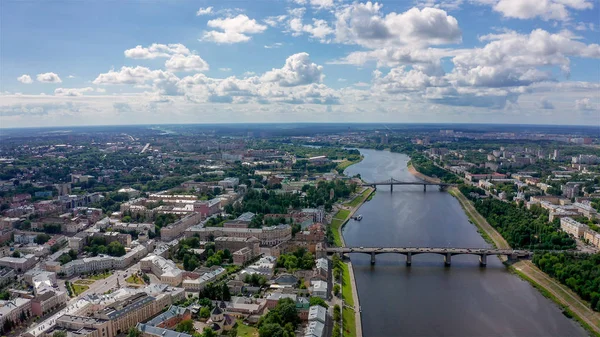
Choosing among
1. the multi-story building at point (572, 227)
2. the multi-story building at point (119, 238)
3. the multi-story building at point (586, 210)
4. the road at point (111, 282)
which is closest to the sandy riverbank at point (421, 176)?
the multi-story building at point (586, 210)

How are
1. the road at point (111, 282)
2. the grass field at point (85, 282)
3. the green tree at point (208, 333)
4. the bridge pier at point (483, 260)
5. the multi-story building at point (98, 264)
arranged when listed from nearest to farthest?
the green tree at point (208, 333)
the road at point (111, 282)
the grass field at point (85, 282)
the multi-story building at point (98, 264)
the bridge pier at point (483, 260)

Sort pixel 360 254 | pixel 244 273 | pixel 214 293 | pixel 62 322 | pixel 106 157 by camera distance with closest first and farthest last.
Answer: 1. pixel 62 322
2. pixel 214 293
3. pixel 244 273
4. pixel 360 254
5. pixel 106 157

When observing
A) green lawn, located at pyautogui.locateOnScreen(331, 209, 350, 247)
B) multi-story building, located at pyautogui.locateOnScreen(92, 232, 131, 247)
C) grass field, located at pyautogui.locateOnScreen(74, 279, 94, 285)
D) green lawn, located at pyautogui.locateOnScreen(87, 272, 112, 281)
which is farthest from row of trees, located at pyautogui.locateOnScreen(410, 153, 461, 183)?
grass field, located at pyautogui.locateOnScreen(74, 279, 94, 285)

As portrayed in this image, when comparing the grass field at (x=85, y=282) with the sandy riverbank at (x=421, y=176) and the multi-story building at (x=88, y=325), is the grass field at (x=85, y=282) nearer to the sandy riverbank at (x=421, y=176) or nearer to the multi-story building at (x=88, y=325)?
the multi-story building at (x=88, y=325)

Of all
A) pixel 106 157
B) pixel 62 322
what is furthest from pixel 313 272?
pixel 106 157

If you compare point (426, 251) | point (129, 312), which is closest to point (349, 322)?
point (129, 312)

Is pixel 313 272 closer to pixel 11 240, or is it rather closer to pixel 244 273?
pixel 244 273

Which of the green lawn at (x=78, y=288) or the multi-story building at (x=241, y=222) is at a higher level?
the multi-story building at (x=241, y=222)
